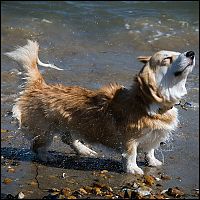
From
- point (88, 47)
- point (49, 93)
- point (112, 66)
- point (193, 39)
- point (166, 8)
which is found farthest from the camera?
point (166, 8)

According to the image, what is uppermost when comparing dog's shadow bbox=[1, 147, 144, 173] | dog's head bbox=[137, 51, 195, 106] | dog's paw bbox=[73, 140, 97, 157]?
dog's head bbox=[137, 51, 195, 106]

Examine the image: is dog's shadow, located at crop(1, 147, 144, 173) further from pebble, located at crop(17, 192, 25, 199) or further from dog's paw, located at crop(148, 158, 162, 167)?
pebble, located at crop(17, 192, 25, 199)

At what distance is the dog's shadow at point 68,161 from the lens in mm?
5824

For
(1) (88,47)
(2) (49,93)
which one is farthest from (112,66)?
(2) (49,93)

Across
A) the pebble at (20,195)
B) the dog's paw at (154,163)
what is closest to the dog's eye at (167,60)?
the dog's paw at (154,163)

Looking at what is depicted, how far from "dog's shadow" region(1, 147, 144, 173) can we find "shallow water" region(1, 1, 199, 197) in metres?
0.03

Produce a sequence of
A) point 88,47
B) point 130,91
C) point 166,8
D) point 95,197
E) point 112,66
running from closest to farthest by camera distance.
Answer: point 95,197
point 130,91
point 112,66
point 88,47
point 166,8

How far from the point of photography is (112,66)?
386 inches

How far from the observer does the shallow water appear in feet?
19.4

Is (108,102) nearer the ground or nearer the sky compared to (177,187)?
nearer the sky

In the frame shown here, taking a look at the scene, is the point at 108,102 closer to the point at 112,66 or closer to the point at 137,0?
the point at 112,66

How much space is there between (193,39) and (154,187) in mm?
7224

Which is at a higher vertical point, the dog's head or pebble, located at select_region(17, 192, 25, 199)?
the dog's head

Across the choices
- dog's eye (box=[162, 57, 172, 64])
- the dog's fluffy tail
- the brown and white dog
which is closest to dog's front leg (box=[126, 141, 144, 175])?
the brown and white dog
